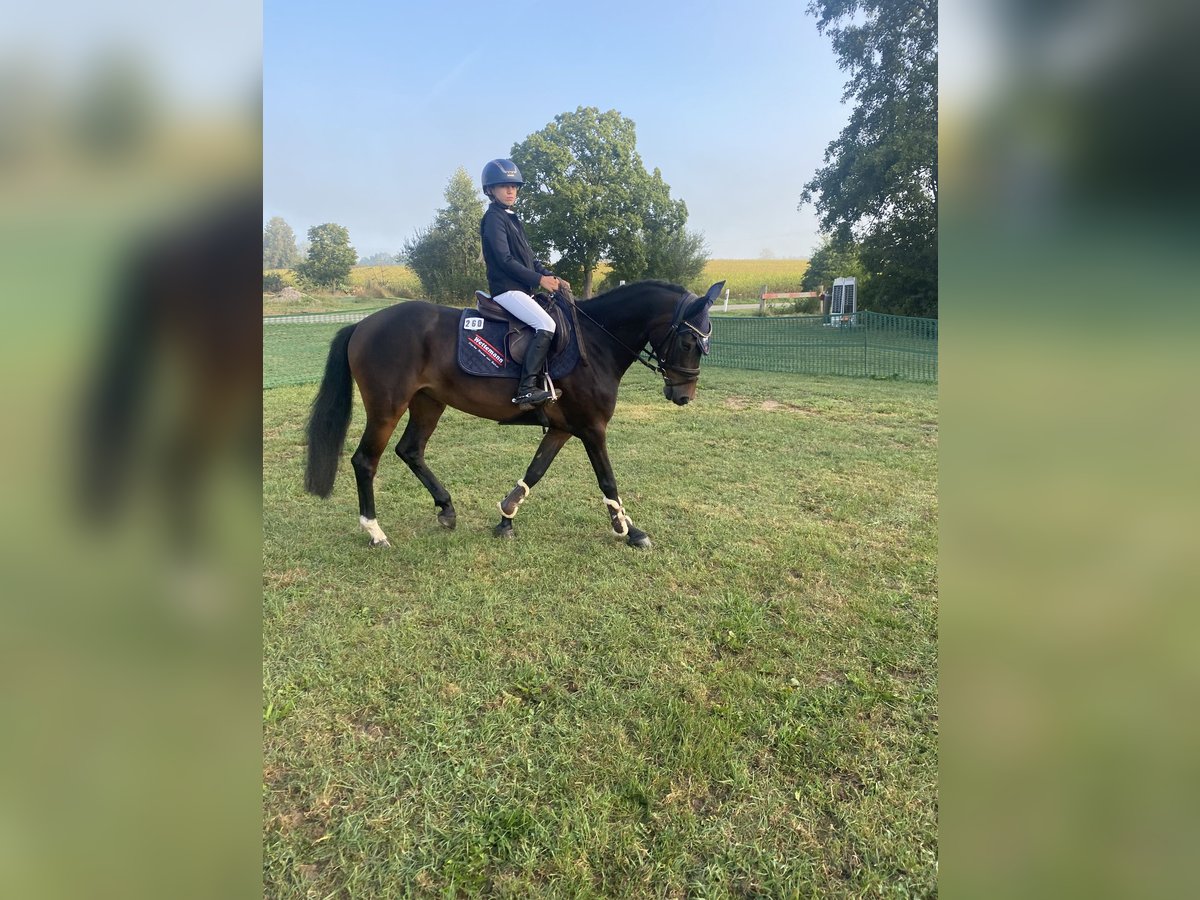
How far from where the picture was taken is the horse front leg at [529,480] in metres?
4.77

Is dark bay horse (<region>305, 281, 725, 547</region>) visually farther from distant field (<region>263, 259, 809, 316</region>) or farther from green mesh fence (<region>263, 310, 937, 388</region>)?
distant field (<region>263, 259, 809, 316</region>)

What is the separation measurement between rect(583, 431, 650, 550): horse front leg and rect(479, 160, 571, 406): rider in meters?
0.52

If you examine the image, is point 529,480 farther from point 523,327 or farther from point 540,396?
point 523,327

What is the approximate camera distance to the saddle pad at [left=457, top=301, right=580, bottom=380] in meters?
4.62

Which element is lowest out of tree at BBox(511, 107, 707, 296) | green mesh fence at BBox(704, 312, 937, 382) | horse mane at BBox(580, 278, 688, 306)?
horse mane at BBox(580, 278, 688, 306)

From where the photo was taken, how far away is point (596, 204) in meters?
45.7

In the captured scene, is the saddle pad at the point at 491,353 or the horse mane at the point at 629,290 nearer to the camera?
the saddle pad at the point at 491,353
